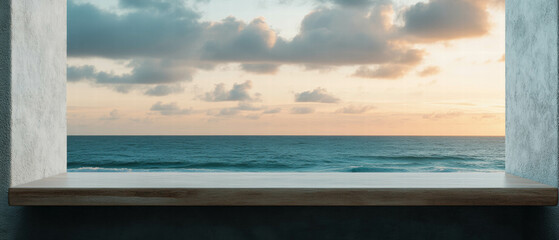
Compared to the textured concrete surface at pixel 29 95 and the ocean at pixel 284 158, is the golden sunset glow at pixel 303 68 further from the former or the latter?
the textured concrete surface at pixel 29 95

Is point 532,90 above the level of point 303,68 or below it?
below

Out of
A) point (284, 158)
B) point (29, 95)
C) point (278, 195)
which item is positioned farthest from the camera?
point (284, 158)

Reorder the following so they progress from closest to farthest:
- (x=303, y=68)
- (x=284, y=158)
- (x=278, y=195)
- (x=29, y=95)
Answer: (x=278, y=195), (x=29, y=95), (x=284, y=158), (x=303, y=68)

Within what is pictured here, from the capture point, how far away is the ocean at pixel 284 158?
50.0 feet

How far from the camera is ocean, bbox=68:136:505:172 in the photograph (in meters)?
15.2

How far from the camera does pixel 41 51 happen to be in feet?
4.54

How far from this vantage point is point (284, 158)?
1808cm

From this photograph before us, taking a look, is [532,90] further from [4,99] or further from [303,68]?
[303,68]

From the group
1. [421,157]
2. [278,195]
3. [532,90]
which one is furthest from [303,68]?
[278,195]
